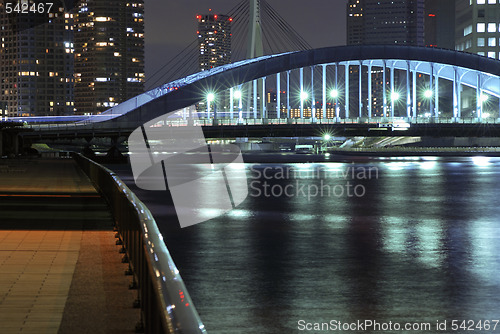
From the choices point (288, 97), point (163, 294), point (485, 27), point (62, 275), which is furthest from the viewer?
point (485, 27)

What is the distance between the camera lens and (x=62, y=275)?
10.5 metres

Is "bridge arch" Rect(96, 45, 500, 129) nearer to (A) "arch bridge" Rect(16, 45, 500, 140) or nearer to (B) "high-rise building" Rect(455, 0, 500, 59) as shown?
(A) "arch bridge" Rect(16, 45, 500, 140)

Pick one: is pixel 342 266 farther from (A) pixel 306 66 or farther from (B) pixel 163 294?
(A) pixel 306 66

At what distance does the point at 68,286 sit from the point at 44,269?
4.97ft

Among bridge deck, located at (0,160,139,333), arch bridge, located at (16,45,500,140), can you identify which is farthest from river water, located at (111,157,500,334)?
arch bridge, located at (16,45,500,140)

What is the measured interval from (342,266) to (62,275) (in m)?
4.93

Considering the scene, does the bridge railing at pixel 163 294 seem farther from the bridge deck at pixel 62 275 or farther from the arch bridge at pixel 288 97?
the arch bridge at pixel 288 97

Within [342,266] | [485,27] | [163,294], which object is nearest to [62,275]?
[342,266]

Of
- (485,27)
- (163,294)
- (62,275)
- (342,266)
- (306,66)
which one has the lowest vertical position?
(342,266)

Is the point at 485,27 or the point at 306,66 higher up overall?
the point at 485,27

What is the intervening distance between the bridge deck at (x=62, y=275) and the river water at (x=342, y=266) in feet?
4.08

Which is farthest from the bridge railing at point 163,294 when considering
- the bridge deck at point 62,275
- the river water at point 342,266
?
the river water at point 342,266

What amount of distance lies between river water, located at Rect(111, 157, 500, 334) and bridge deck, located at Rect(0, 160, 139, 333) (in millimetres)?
1244

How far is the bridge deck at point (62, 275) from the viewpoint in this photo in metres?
7.72
